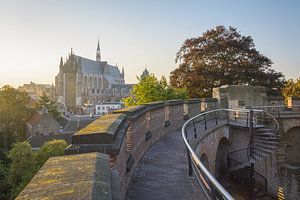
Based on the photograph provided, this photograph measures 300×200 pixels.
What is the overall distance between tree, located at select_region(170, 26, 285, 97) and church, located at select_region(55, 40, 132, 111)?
289ft

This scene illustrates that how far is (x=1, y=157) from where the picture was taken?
38.0 m

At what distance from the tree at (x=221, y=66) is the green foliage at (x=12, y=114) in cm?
3208

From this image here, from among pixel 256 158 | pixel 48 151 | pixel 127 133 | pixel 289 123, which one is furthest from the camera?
pixel 48 151

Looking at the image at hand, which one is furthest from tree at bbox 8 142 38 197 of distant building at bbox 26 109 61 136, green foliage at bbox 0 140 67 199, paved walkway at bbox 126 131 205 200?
distant building at bbox 26 109 61 136

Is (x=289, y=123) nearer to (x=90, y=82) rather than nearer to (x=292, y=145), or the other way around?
(x=292, y=145)

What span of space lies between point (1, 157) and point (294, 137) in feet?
112

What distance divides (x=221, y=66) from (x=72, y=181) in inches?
1076

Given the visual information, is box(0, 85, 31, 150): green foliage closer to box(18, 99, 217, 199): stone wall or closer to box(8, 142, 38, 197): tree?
box(8, 142, 38, 197): tree

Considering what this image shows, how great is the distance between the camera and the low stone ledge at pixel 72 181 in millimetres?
1916

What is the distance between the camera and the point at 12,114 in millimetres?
50656

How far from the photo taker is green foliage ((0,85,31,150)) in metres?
48.4

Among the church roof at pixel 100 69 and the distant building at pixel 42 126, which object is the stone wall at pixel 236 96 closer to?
the distant building at pixel 42 126

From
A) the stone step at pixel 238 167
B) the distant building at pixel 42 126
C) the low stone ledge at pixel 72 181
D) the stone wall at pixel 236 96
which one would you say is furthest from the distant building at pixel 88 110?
the low stone ledge at pixel 72 181

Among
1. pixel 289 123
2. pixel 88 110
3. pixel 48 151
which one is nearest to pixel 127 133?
pixel 289 123
